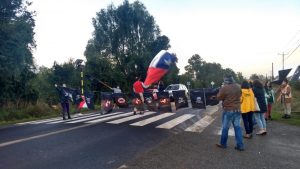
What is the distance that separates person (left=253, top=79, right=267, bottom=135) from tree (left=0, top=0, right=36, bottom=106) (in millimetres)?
15402

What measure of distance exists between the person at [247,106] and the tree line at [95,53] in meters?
15.3

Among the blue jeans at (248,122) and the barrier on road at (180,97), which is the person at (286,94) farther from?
the blue jeans at (248,122)

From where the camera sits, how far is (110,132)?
11383 millimetres

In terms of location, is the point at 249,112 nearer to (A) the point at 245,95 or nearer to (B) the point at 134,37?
(A) the point at 245,95

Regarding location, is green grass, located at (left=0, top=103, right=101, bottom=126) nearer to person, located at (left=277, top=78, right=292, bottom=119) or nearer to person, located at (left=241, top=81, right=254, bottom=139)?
person, located at (left=241, top=81, right=254, bottom=139)

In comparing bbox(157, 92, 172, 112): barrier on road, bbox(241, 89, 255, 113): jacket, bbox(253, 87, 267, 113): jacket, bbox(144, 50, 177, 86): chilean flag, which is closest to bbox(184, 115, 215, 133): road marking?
bbox(241, 89, 255, 113): jacket

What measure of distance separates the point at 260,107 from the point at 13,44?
52.8 ft

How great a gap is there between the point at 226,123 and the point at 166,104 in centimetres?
872

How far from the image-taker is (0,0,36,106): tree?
21031mm

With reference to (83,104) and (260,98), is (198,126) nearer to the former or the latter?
(260,98)

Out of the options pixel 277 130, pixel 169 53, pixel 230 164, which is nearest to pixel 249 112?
pixel 277 130

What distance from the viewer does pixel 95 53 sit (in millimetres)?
43875

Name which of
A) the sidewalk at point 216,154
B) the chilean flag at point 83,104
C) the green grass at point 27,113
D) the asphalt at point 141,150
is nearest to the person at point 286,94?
the asphalt at point 141,150

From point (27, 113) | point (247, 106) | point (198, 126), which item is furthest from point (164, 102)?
point (27, 113)
